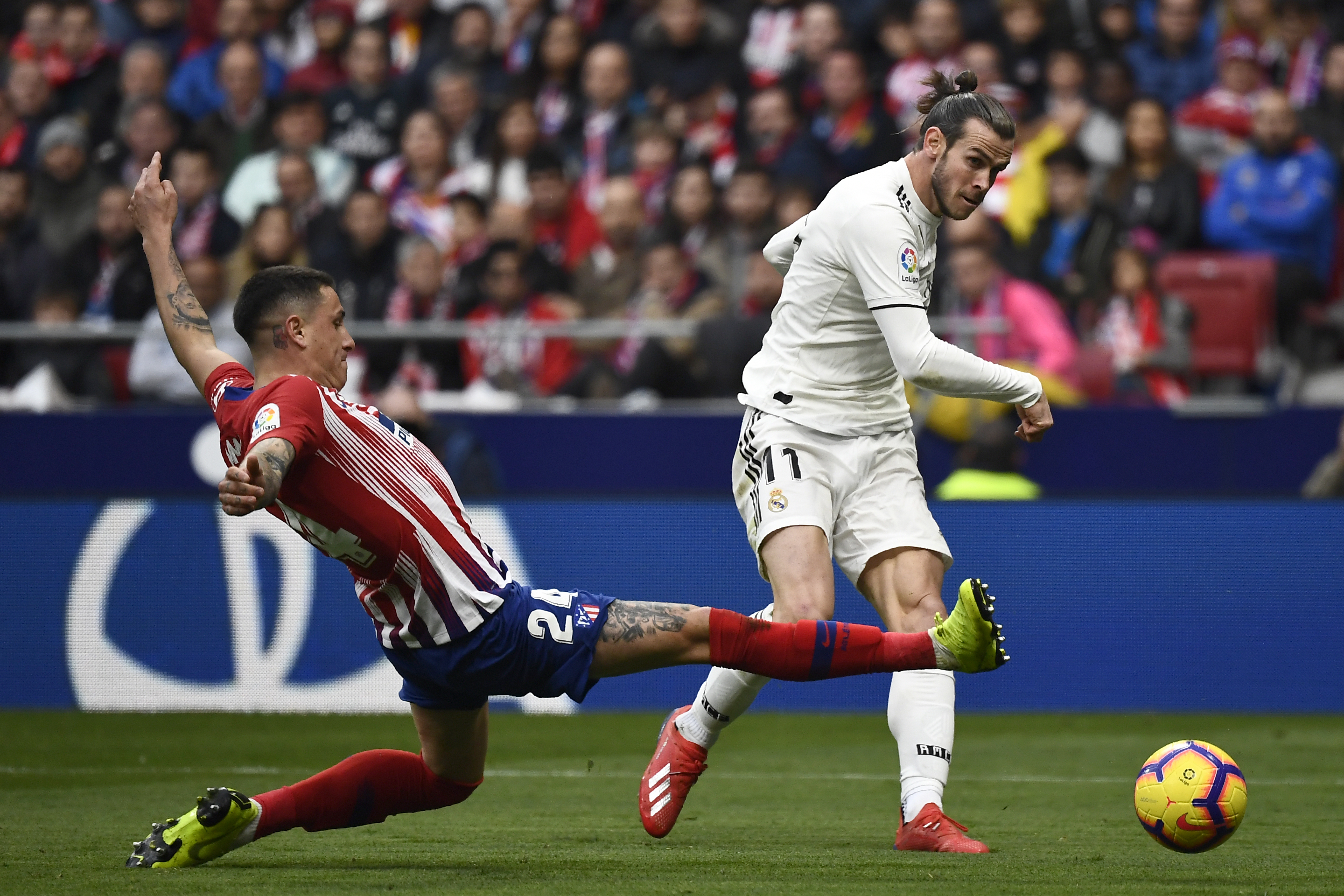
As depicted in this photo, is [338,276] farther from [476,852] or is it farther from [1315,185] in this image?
[476,852]

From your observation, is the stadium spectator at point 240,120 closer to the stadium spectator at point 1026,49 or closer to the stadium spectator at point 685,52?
the stadium spectator at point 685,52

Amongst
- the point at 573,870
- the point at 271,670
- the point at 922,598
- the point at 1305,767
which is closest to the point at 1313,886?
the point at 922,598

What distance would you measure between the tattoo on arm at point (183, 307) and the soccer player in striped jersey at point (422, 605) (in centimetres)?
34

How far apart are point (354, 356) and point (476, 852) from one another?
6513mm

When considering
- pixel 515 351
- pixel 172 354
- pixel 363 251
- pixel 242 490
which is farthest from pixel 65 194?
pixel 242 490

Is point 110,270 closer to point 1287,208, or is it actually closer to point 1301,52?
point 1287,208

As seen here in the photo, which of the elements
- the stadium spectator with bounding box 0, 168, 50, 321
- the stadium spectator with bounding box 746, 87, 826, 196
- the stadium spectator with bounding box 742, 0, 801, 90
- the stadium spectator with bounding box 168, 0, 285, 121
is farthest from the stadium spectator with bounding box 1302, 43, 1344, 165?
the stadium spectator with bounding box 0, 168, 50, 321

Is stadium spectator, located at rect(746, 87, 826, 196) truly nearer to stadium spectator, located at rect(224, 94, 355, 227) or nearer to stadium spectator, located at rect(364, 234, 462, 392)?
stadium spectator, located at rect(364, 234, 462, 392)

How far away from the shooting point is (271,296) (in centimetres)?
478

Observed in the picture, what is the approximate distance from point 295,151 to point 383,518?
940cm

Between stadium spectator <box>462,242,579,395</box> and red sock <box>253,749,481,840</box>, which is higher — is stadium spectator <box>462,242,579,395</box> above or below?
above

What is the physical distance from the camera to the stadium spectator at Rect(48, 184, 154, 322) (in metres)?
12.5

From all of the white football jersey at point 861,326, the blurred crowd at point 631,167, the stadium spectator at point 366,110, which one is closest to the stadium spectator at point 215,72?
the blurred crowd at point 631,167

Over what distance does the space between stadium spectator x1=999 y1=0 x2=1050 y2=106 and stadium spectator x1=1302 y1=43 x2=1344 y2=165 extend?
1.86 m
